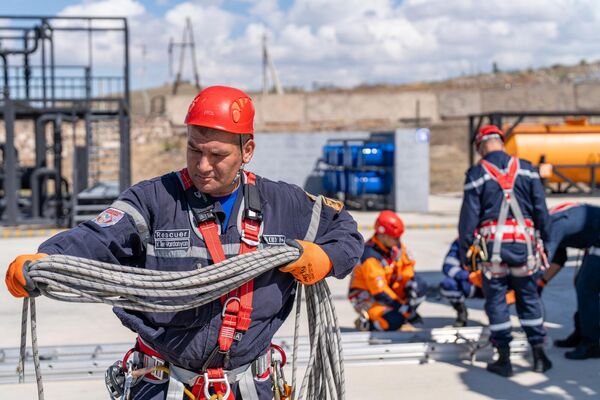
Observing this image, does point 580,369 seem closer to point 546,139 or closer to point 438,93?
point 546,139

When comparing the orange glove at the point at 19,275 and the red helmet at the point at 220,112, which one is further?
the red helmet at the point at 220,112

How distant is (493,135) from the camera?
20.6 ft

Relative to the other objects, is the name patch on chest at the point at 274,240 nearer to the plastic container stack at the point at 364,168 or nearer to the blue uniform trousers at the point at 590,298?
the blue uniform trousers at the point at 590,298

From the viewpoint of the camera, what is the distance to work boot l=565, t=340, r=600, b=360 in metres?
6.55

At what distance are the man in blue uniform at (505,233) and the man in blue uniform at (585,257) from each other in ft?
1.28

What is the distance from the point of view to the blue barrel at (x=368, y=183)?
63.9ft

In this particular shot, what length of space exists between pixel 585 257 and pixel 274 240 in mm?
4277

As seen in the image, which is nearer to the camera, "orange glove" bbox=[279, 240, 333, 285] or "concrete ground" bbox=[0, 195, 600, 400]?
"orange glove" bbox=[279, 240, 333, 285]

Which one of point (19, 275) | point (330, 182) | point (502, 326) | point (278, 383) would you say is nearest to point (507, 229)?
point (502, 326)

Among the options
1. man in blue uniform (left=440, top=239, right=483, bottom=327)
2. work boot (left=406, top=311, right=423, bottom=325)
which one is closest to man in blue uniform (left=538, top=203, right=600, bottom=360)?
man in blue uniform (left=440, top=239, right=483, bottom=327)

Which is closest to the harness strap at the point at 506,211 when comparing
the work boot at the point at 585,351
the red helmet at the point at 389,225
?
the red helmet at the point at 389,225

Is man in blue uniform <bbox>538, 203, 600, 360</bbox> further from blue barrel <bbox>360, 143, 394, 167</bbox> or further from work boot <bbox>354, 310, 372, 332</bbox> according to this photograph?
blue barrel <bbox>360, 143, 394, 167</bbox>

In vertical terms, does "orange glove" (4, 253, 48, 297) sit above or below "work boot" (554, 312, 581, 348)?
above

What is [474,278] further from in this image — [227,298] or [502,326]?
[227,298]
